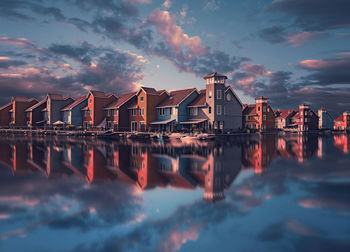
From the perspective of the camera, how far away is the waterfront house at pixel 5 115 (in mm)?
98688

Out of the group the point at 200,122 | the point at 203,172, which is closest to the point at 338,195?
the point at 203,172

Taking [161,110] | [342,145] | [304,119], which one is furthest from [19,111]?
[304,119]

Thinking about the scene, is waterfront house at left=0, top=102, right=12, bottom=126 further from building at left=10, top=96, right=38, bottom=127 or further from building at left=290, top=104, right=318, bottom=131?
building at left=290, top=104, right=318, bottom=131

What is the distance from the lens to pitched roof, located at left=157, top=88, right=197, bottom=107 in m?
63.2

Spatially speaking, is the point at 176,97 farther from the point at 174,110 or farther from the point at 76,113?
the point at 76,113

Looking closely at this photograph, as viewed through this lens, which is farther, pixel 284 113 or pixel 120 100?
pixel 284 113

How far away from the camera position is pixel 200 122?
61.2m

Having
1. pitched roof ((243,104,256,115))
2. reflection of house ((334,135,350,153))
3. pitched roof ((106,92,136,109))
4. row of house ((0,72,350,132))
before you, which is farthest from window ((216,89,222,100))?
pitched roof ((243,104,256,115))

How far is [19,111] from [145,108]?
57.1 m

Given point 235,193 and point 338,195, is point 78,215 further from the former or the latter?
point 338,195

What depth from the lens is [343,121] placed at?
444 feet

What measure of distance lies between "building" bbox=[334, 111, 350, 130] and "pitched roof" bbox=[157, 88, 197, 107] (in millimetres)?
103961

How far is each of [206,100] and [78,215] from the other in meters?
54.3

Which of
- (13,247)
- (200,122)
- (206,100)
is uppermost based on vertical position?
(206,100)
